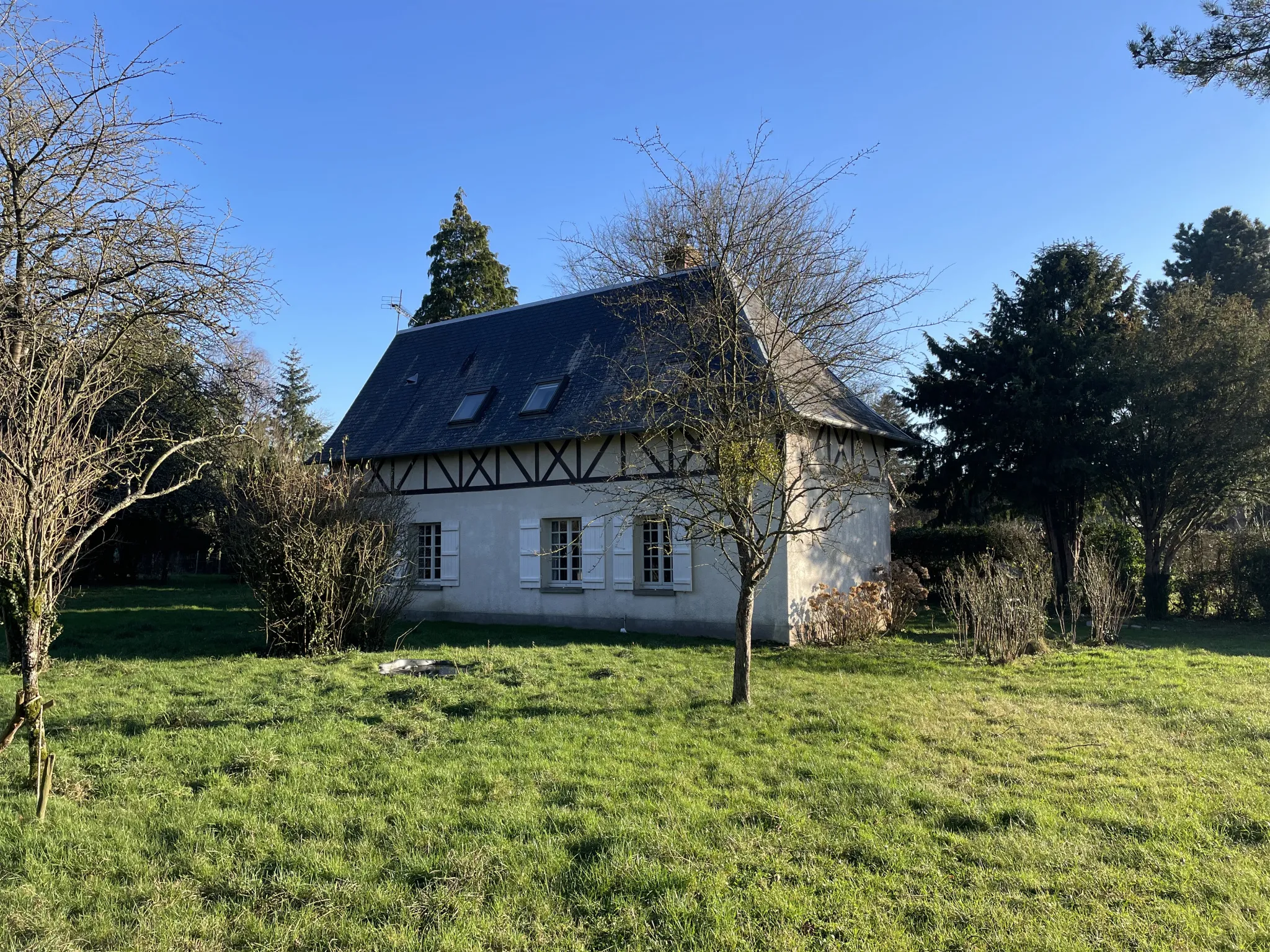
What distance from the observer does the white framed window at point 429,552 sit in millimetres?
15906

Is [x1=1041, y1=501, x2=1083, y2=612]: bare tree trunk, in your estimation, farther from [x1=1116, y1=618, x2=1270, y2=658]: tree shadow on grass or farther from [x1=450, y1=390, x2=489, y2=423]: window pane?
[x1=450, y1=390, x2=489, y2=423]: window pane

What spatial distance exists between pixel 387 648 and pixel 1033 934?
30.3 feet

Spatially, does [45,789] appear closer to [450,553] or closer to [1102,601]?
[450,553]

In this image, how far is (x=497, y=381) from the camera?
1590 centimetres

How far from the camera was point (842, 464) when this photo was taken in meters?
13.2

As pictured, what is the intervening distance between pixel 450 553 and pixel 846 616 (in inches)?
299

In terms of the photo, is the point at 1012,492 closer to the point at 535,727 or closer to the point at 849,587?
the point at 849,587

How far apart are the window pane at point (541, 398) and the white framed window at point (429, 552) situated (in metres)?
3.17

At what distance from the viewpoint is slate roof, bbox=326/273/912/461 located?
13.8 m

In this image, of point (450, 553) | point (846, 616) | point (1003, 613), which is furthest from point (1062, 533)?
point (450, 553)

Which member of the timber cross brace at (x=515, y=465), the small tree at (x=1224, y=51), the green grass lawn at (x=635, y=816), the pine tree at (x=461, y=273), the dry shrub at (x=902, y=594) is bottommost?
the green grass lawn at (x=635, y=816)

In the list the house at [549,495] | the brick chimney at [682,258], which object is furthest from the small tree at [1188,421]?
the brick chimney at [682,258]

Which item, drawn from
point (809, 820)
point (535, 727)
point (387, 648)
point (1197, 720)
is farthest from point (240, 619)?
point (1197, 720)

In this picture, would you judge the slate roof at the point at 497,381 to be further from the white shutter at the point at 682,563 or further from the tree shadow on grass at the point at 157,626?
the tree shadow on grass at the point at 157,626
